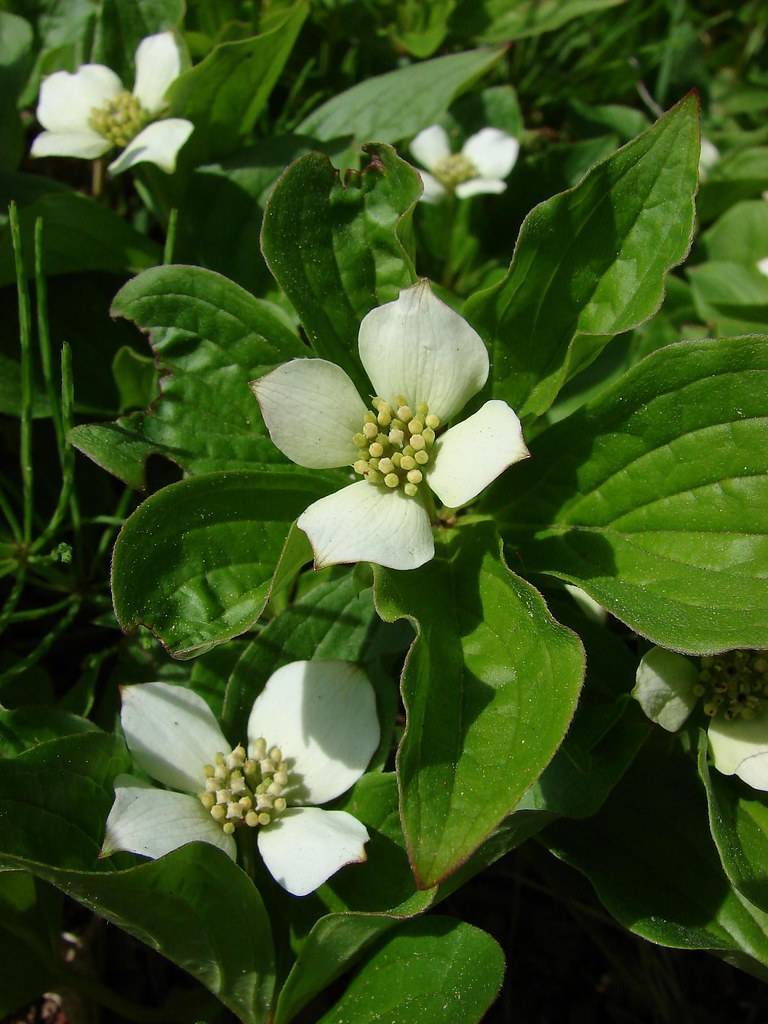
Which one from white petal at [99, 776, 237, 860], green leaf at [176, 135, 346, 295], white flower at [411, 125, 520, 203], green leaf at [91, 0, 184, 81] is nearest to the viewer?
white petal at [99, 776, 237, 860]

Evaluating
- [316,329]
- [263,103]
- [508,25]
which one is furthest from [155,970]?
[508,25]

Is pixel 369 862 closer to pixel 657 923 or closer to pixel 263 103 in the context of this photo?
pixel 657 923

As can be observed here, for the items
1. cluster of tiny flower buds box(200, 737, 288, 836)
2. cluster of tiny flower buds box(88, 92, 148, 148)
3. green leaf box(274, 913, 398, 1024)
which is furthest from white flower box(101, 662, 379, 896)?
cluster of tiny flower buds box(88, 92, 148, 148)

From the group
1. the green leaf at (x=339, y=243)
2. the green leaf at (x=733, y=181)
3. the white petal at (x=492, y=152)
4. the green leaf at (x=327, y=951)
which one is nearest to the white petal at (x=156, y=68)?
the green leaf at (x=339, y=243)

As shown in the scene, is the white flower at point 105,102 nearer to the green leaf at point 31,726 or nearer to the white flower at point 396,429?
the white flower at point 396,429

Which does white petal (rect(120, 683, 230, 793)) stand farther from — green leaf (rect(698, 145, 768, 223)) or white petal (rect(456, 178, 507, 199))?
green leaf (rect(698, 145, 768, 223))

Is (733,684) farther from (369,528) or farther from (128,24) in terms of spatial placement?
(128,24)

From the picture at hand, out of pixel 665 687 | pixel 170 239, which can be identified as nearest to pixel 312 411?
pixel 665 687
